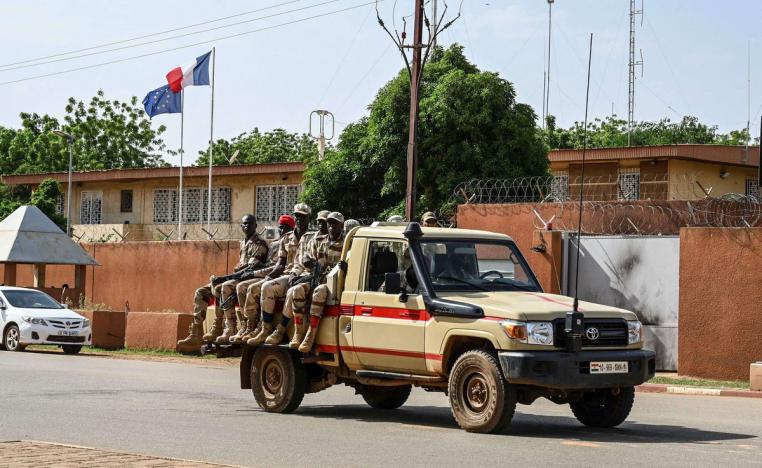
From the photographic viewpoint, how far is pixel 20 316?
2714 cm

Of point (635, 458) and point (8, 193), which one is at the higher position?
point (8, 193)

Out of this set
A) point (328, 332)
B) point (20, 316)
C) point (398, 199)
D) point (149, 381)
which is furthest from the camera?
point (398, 199)

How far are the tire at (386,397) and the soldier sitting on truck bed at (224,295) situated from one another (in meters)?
1.87

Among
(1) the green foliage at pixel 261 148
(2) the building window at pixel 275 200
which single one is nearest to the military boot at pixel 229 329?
(2) the building window at pixel 275 200

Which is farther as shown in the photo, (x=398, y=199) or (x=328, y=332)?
(x=398, y=199)

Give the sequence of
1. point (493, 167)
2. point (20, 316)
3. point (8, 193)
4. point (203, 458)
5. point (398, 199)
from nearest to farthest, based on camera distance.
→ point (203, 458)
point (20, 316)
point (493, 167)
point (398, 199)
point (8, 193)

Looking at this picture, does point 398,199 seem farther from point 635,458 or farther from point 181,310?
point 635,458

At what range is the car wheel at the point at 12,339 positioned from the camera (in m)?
27.2

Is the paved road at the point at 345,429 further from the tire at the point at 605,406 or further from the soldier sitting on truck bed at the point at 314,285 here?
the soldier sitting on truck bed at the point at 314,285

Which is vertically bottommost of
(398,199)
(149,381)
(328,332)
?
(149,381)

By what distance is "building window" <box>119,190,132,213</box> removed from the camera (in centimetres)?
4616

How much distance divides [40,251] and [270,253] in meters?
22.4

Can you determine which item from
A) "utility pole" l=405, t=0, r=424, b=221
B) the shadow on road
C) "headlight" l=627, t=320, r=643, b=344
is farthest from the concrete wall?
"headlight" l=627, t=320, r=643, b=344

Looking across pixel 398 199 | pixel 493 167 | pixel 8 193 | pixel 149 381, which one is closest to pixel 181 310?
pixel 398 199
